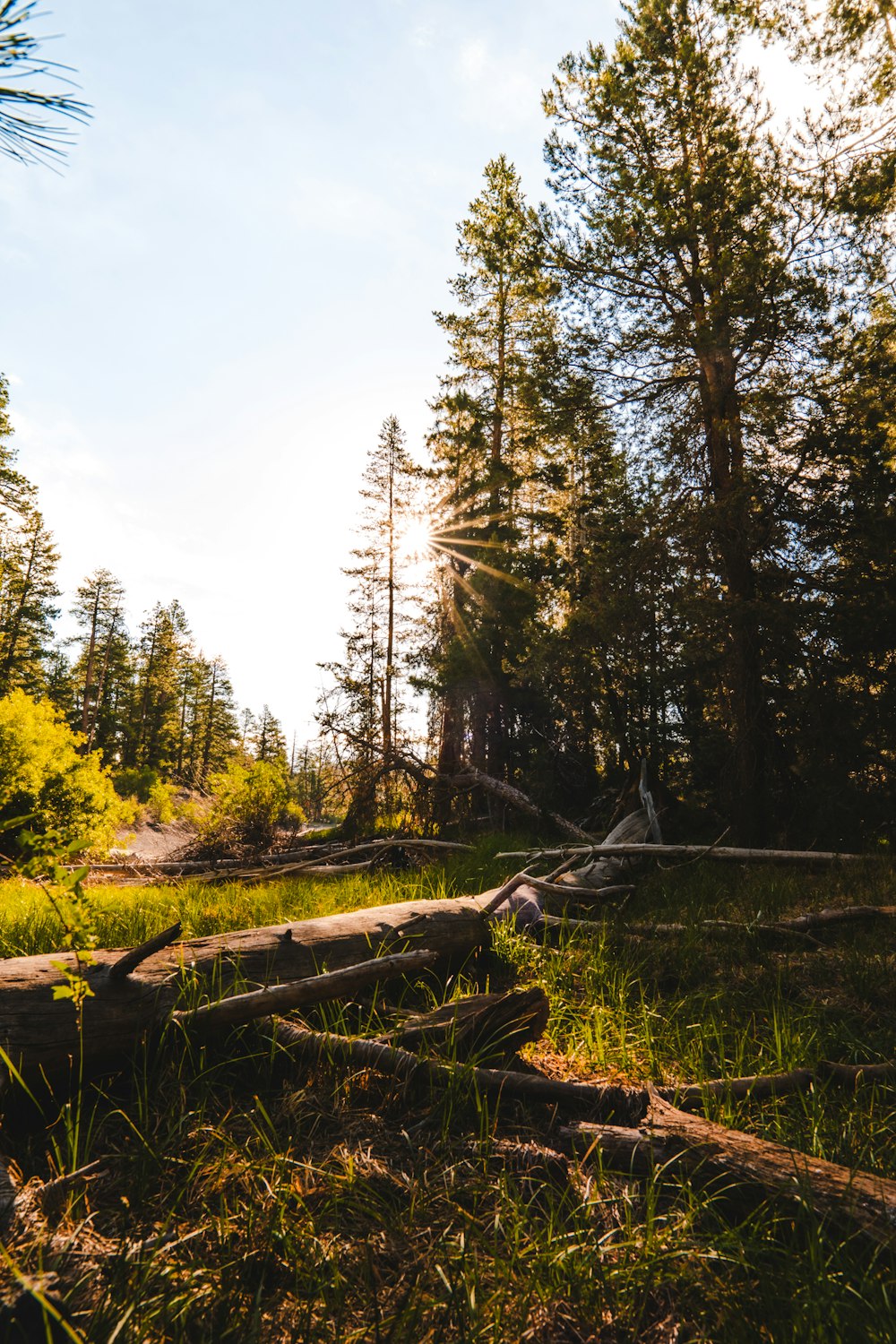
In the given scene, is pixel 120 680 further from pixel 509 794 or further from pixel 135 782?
pixel 509 794

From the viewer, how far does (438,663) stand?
15727 mm

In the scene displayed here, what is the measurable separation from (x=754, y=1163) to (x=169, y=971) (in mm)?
2537

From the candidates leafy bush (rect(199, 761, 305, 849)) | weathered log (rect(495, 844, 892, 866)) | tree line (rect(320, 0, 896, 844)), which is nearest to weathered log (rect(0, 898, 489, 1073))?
weathered log (rect(495, 844, 892, 866))

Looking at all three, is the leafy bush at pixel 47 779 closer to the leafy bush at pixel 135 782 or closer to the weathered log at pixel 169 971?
the weathered log at pixel 169 971

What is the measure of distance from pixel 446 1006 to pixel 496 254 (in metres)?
18.6

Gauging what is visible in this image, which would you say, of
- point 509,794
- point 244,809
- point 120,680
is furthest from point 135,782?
point 509,794

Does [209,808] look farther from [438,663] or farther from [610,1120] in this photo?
[610,1120]

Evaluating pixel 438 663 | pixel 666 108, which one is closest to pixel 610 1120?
pixel 666 108

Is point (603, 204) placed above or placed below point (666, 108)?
below

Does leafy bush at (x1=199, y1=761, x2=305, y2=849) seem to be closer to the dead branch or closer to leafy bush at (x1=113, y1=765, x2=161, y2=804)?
the dead branch

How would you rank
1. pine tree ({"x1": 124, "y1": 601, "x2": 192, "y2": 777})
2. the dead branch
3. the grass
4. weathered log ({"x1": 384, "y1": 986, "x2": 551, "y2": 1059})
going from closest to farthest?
the grass, weathered log ({"x1": 384, "y1": 986, "x2": 551, "y2": 1059}), the dead branch, pine tree ({"x1": 124, "y1": 601, "x2": 192, "y2": 777})

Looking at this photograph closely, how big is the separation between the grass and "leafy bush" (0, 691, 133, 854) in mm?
9440

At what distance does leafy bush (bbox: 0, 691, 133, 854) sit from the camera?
432 inches

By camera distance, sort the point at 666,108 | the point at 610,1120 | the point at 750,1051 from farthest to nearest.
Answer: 1. the point at 666,108
2. the point at 750,1051
3. the point at 610,1120
